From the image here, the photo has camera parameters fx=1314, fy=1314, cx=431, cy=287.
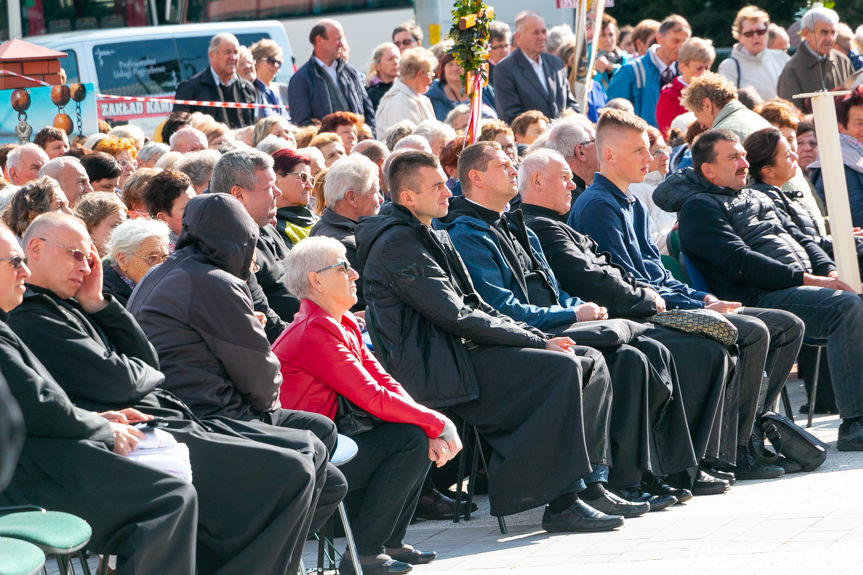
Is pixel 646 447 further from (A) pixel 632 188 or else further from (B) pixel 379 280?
(A) pixel 632 188

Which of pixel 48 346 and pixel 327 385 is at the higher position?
pixel 48 346

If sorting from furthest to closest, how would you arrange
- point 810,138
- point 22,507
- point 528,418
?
point 810,138 → point 528,418 → point 22,507

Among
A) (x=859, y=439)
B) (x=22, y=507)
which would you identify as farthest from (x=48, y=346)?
(x=859, y=439)

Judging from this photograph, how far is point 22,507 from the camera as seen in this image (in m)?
4.13

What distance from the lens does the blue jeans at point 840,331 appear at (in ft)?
24.8

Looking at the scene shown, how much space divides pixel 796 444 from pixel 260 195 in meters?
3.15

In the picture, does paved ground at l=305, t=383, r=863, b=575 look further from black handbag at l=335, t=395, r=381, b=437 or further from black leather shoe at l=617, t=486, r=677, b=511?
black handbag at l=335, t=395, r=381, b=437

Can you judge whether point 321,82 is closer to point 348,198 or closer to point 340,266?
point 348,198

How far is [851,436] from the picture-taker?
743 centimetres

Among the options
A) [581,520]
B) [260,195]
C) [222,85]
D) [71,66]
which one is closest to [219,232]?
[260,195]

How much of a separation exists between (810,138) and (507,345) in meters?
4.94

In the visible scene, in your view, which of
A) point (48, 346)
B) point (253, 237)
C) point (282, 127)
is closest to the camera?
point (48, 346)

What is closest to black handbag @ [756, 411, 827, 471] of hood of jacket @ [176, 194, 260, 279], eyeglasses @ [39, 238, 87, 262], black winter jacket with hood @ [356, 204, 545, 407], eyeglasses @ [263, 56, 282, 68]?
black winter jacket with hood @ [356, 204, 545, 407]

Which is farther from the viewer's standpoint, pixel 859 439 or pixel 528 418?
pixel 859 439
